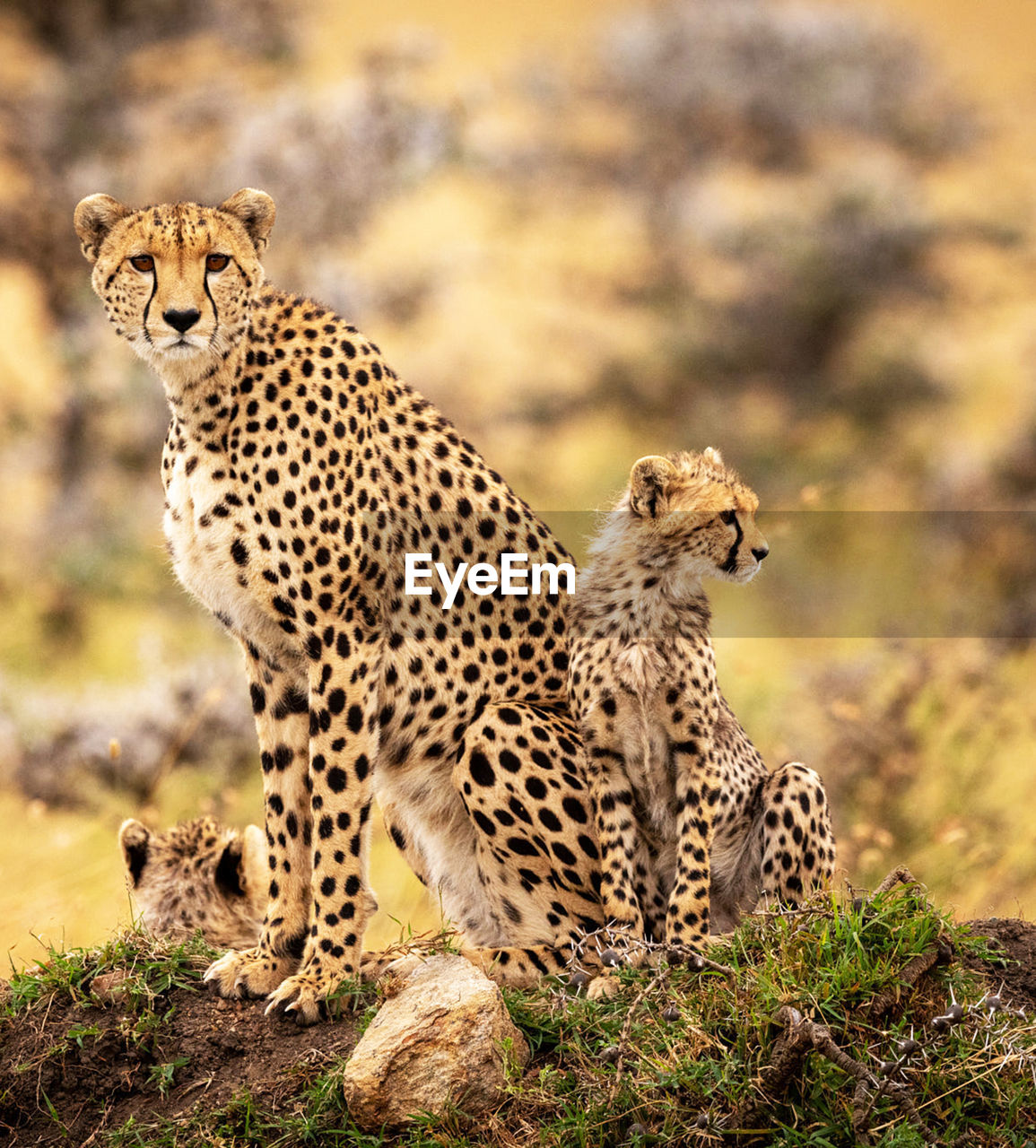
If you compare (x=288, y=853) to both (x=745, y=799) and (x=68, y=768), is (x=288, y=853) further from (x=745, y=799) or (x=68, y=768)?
(x=68, y=768)

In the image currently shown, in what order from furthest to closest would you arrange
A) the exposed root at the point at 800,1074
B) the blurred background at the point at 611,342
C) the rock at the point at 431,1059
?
1. the blurred background at the point at 611,342
2. the rock at the point at 431,1059
3. the exposed root at the point at 800,1074

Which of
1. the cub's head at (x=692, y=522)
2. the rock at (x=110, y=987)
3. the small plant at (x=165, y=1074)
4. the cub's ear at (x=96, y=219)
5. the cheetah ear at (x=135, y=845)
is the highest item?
the cub's ear at (x=96, y=219)

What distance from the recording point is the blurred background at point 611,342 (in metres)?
7.45

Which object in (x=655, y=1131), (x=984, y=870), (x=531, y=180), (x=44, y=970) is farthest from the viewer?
(x=531, y=180)

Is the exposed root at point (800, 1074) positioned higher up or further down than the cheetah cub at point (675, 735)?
further down

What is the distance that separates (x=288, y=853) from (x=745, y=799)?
1189 mm

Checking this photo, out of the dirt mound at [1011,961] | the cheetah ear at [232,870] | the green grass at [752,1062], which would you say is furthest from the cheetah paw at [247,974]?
the dirt mound at [1011,961]

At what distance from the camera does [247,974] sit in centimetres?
378

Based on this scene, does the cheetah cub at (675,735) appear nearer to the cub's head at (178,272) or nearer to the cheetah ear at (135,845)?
the cub's head at (178,272)

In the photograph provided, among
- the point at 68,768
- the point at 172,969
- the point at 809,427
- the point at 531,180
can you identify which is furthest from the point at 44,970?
the point at 531,180

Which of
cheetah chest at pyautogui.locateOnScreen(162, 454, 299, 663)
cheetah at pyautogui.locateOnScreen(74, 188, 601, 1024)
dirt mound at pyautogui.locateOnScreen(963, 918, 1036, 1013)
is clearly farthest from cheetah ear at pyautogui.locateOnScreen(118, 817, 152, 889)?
dirt mound at pyautogui.locateOnScreen(963, 918, 1036, 1013)

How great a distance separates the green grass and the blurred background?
230 cm

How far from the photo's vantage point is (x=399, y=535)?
402cm

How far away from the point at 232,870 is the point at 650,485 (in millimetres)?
1602
